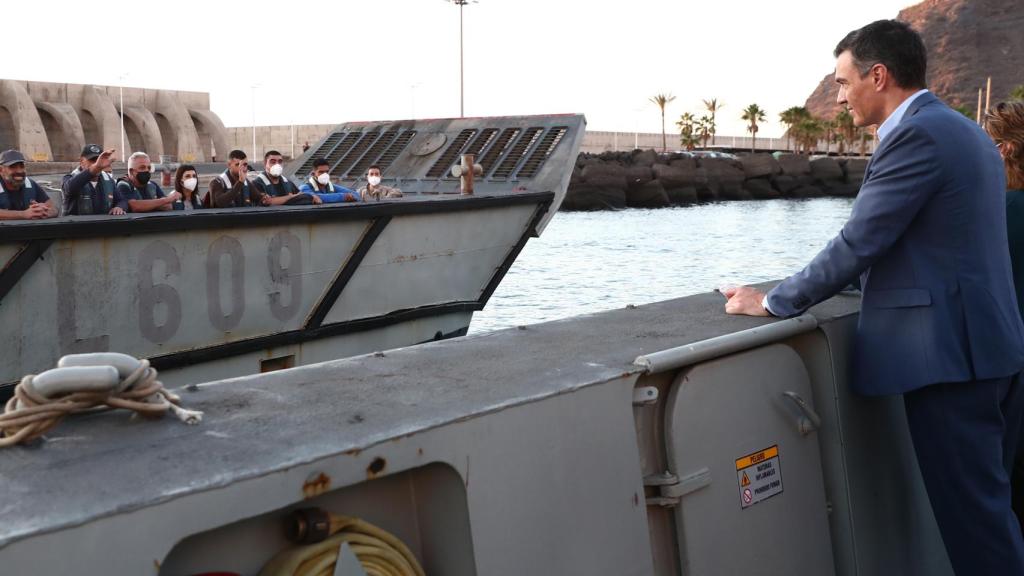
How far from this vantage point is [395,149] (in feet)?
44.7

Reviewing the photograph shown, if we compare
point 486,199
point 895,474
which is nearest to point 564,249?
point 486,199

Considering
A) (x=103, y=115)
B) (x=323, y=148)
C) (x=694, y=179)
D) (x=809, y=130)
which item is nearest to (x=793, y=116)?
(x=809, y=130)

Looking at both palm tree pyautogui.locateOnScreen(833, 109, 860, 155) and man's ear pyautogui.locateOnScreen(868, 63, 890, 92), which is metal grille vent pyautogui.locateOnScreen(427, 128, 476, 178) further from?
palm tree pyautogui.locateOnScreen(833, 109, 860, 155)

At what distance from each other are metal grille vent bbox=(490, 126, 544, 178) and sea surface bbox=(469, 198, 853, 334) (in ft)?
5.82

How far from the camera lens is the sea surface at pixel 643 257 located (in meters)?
20.5

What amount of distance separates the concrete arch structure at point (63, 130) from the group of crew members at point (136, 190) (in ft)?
118

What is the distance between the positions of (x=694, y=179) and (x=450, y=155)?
5274 centimetres

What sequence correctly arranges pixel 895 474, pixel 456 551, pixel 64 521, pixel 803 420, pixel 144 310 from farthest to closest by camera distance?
pixel 144 310 < pixel 895 474 < pixel 803 420 < pixel 456 551 < pixel 64 521

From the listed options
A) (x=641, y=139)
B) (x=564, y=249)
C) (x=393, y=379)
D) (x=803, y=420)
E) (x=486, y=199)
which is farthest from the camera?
(x=641, y=139)

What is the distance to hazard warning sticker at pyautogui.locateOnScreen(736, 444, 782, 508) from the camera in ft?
8.96

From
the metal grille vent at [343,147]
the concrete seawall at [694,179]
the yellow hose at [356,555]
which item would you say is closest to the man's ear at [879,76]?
the yellow hose at [356,555]

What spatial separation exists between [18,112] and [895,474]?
4316 centimetres

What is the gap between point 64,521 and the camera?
151 centimetres

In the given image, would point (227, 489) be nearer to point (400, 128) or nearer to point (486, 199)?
point (486, 199)
